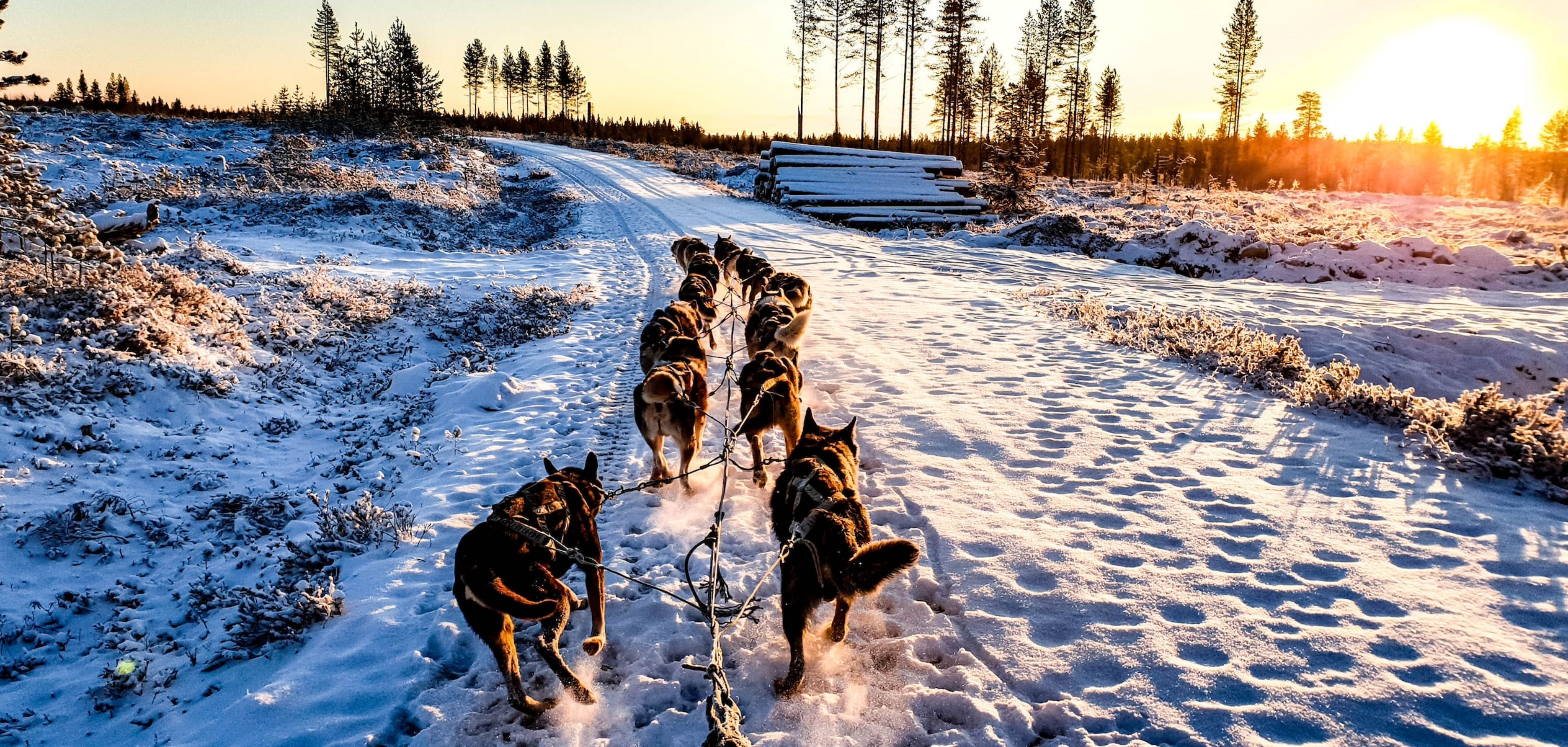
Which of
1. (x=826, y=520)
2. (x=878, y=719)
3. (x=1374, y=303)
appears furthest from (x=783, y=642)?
(x=1374, y=303)

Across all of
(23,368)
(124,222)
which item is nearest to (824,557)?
(23,368)

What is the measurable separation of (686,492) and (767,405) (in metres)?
0.96

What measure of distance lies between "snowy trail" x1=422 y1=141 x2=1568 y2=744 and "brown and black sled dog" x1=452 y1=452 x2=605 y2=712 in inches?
12.9

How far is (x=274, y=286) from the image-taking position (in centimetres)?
1005

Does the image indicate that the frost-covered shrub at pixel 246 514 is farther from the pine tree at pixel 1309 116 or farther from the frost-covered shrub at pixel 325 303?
the pine tree at pixel 1309 116

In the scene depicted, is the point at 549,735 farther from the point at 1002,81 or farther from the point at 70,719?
the point at 1002,81

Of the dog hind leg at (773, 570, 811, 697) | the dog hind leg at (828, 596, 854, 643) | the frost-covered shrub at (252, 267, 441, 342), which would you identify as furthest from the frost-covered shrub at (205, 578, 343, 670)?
the frost-covered shrub at (252, 267, 441, 342)

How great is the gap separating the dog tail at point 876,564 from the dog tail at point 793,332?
408 centimetres

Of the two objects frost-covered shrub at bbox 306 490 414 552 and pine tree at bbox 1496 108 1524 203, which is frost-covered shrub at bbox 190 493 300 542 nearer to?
frost-covered shrub at bbox 306 490 414 552

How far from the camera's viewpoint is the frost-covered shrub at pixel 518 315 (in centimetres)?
987

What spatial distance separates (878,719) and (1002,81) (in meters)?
61.2

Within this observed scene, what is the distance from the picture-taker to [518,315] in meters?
10.7

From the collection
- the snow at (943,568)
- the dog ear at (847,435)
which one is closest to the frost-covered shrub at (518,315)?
the snow at (943,568)

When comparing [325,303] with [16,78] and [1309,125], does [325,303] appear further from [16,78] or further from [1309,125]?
[1309,125]
